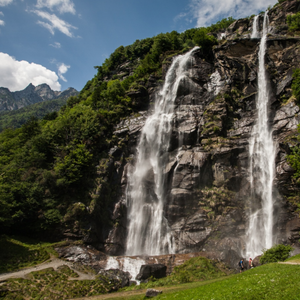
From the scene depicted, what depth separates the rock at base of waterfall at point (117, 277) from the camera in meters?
20.4

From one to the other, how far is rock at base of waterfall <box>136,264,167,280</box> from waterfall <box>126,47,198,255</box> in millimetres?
6063

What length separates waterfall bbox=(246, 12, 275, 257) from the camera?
26.9 meters

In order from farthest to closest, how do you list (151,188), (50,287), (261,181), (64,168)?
1. (151,188)
2. (64,168)
3. (261,181)
4. (50,287)

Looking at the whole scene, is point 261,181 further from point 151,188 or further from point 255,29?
point 255,29

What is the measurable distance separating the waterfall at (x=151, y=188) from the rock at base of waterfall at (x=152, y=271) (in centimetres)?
606

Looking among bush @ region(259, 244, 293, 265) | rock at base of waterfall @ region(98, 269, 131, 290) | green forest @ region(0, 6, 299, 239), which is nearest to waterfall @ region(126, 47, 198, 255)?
green forest @ region(0, 6, 299, 239)

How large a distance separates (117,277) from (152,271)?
3602mm

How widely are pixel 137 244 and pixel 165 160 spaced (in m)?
13.4

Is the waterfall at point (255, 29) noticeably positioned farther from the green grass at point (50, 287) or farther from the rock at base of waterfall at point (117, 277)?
the green grass at point (50, 287)

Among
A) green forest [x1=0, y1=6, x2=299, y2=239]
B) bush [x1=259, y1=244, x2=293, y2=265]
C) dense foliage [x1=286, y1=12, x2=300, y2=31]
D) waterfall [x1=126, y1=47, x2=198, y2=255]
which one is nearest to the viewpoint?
bush [x1=259, y1=244, x2=293, y2=265]

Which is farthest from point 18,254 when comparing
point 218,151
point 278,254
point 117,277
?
point 218,151

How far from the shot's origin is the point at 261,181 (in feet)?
99.5

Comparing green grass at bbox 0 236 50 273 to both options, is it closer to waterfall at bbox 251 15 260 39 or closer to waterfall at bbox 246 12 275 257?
waterfall at bbox 246 12 275 257

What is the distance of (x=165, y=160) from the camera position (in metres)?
35.2
